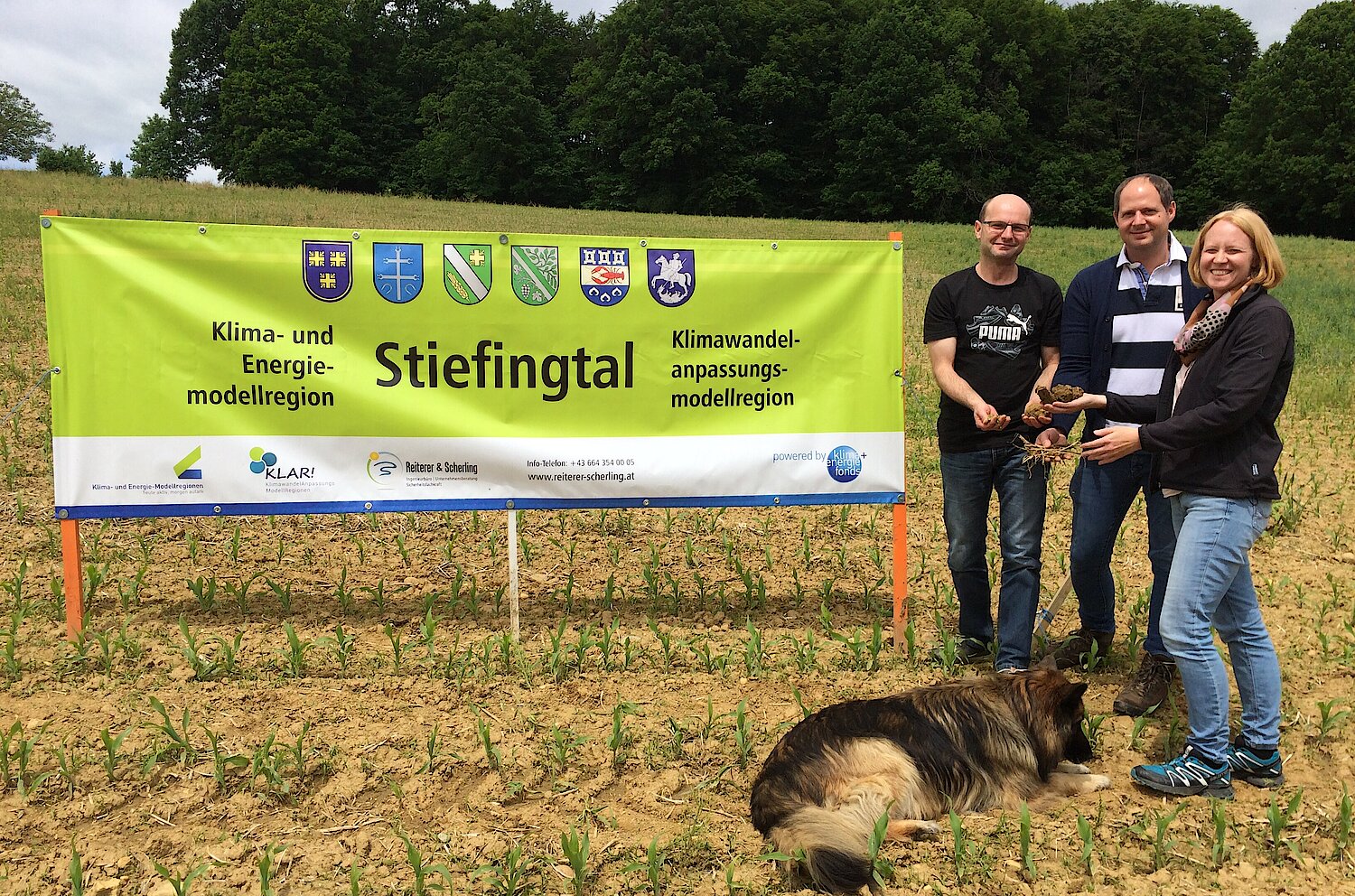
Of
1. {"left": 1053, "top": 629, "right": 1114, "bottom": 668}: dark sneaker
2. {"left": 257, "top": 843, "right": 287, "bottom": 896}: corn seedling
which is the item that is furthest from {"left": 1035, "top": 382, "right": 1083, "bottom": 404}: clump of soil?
{"left": 257, "top": 843, "right": 287, "bottom": 896}: corn seedling

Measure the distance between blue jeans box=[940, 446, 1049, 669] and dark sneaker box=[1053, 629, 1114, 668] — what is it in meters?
0.43

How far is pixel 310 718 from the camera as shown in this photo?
415 centimetres

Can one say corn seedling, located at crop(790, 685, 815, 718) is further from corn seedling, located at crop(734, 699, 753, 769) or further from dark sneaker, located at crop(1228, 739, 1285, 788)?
dark sneaker, located at crop(1228, 739, 1285, 788)

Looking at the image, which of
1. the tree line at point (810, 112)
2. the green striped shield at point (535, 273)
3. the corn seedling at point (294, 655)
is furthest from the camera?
the tree line at point (810, 112)

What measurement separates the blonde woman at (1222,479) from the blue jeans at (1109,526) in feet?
1.65

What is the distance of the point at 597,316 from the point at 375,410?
133 centimetres

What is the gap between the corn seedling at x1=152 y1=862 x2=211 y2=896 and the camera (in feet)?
9.77

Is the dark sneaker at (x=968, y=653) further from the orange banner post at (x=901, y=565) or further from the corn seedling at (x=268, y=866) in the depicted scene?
the corn seedling at (x=268, y=866)

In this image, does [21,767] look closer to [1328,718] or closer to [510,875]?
[510,875]

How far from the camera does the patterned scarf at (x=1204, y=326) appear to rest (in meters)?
3.48

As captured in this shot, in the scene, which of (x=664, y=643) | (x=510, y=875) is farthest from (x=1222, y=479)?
(x=510, y=875)

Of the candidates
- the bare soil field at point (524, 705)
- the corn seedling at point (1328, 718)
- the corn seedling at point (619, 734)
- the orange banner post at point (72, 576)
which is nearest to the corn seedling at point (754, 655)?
the bare soil field at point (524, 705)

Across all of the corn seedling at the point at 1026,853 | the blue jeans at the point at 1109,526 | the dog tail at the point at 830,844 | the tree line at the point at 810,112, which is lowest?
the corn seedling at the point at 1026,853

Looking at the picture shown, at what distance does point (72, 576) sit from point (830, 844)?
4184 mm
